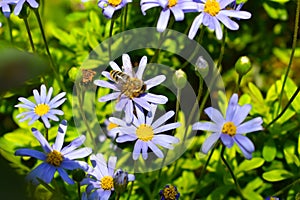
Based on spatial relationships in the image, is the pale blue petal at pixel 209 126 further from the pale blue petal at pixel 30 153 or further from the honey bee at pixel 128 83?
the pale blue petal at pixel 30 153

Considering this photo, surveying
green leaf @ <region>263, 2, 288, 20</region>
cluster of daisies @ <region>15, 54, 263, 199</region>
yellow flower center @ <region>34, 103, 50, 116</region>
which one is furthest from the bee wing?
green leaf @ <region>263, 2, 288, 20</region>

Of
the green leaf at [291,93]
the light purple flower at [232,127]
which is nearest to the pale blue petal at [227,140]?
the light purple flower at [232,127]

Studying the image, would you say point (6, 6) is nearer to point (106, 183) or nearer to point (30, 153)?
point (30, 153)

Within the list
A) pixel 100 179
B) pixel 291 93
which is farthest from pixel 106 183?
pixel 291 93

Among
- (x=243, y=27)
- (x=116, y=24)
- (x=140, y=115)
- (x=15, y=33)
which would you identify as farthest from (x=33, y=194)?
(x=243, y=27)

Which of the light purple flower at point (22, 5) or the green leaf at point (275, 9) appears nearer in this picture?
the light purple flower at point (22, 5)

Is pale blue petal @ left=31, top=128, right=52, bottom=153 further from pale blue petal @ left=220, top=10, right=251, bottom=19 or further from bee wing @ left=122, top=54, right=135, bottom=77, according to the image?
pale blue petal @ left=220, top=10, right=251, bottom=19

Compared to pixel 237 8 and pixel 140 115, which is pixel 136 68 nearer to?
pixel 140 115

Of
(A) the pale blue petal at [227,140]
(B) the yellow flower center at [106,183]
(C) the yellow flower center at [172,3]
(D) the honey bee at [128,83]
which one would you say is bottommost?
(B) the yellow flower center at [106,183]
